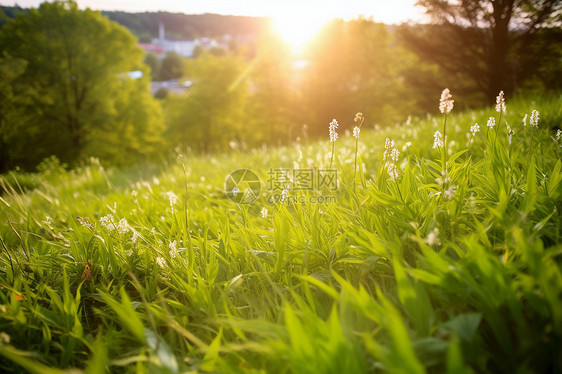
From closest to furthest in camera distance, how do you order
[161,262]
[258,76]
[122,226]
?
[161,262] < [122,226] < [258,76]

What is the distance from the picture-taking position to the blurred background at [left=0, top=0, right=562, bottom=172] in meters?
14.4

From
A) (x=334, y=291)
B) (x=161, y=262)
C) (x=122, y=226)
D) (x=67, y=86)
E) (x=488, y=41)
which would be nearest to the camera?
(x=334, y=291)

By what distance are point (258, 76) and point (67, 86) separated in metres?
21.1

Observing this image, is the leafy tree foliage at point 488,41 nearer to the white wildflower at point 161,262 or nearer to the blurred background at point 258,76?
the blurred background at point 258,76

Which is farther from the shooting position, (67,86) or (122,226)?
(67,86)

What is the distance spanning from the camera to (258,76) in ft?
128

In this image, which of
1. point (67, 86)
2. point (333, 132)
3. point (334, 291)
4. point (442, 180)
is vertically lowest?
point (334, 291)

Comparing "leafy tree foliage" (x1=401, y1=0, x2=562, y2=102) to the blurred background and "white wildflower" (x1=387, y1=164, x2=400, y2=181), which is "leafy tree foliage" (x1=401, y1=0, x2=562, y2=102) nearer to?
the blurred background

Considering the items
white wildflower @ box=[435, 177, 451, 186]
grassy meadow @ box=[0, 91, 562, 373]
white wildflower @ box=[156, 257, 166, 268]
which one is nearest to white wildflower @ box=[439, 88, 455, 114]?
grassy meadow @ box=[0, 91, 562, 373]

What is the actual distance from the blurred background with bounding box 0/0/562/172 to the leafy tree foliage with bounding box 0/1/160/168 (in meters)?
0.09

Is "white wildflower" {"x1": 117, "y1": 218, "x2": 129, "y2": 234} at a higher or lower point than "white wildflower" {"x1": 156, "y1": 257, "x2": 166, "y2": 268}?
higher

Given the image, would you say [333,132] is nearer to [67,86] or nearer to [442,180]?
[442,180]

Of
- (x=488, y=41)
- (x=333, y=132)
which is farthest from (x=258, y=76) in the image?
(x=333, y=132)

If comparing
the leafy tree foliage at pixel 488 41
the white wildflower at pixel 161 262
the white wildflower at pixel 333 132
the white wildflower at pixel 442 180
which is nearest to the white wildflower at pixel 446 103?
the white wildflower at pixel 442 180
